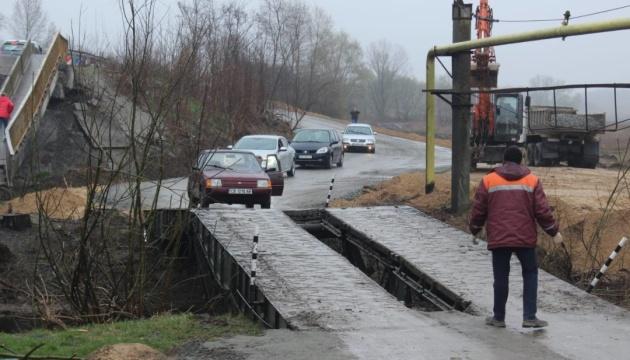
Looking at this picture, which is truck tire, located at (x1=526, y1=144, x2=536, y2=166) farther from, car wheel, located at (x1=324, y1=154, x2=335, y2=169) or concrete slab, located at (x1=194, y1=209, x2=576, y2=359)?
concrete slab, located at (x1=194, y1=209, x2=576, y2=359)

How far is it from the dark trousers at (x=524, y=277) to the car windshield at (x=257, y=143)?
2140 cm

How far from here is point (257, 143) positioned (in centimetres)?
3047

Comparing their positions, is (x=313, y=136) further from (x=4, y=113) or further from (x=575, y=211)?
(x=575, y=211)

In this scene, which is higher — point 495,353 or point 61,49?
point 61,49

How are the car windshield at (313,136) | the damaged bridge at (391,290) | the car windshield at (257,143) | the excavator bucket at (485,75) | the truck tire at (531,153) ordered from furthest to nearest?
the car windshield at (313,136), the truck tire at (531,153), the car windshield at (257,143), the excavator bucket at (485,75), the damaged bridge at (391,290)

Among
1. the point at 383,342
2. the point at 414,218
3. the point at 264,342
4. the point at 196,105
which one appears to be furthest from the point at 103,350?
the point at 196,105

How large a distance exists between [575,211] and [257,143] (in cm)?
1673

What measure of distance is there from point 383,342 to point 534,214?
84.5 inches

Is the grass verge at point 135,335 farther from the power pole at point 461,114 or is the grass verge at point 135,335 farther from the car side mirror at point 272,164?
the car side mirror at point 272,164

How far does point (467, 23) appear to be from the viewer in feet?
56.9

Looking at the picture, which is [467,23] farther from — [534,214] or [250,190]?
[534,214]

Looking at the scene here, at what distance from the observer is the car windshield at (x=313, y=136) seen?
37062 mm

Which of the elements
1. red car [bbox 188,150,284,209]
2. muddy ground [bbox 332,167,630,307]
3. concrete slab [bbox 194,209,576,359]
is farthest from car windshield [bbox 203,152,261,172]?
concrete slab [bbox 194,209,576,359]

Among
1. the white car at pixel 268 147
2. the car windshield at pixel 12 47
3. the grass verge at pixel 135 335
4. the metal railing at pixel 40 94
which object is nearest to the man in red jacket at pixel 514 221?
the grass verge at pixel 135 335
